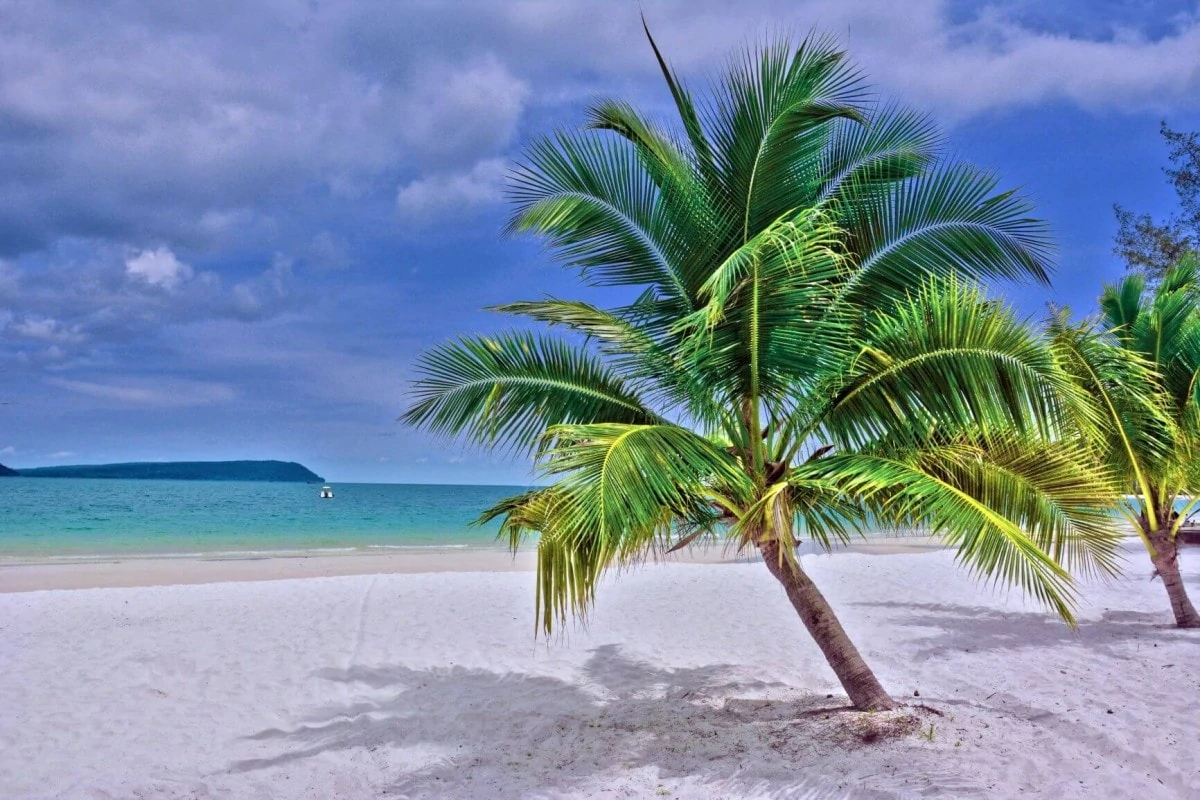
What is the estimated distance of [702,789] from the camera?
4.89m

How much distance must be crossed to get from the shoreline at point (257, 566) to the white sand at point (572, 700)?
4.01 metres

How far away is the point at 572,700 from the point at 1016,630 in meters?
5.77

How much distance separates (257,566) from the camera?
18453 millimetres

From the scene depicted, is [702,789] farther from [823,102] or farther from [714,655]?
[823,102]

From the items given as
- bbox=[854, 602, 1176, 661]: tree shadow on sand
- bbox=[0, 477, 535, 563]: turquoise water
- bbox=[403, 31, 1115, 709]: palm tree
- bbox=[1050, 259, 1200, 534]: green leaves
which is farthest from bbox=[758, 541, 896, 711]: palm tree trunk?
bbox=[0, 477, 535, 563]: turquoise water

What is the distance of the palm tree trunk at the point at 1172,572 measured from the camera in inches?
343

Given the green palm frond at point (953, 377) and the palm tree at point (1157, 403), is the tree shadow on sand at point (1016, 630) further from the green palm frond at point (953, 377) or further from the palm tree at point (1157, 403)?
the green palm frond at point (953, 377)

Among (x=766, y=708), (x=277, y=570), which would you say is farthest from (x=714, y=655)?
(x=277, y=570)

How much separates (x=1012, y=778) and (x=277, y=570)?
16200mm

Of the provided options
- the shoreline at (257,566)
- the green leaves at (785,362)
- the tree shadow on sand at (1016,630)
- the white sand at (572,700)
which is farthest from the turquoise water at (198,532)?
the green leaves at (785,362)

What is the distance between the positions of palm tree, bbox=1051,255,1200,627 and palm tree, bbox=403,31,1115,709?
2.19 m

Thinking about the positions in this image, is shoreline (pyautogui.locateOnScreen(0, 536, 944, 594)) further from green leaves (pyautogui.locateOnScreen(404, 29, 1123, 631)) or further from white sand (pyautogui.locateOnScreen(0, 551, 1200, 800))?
green leaves (pyautogui.locateOnScreen(404, 29, 1123, 631))

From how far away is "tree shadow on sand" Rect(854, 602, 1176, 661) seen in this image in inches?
336

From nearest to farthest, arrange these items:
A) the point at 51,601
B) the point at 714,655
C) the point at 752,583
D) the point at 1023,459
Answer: the point at 1023,459 < the point at 714,655 < the point at 51,601 < the point at 752,583
